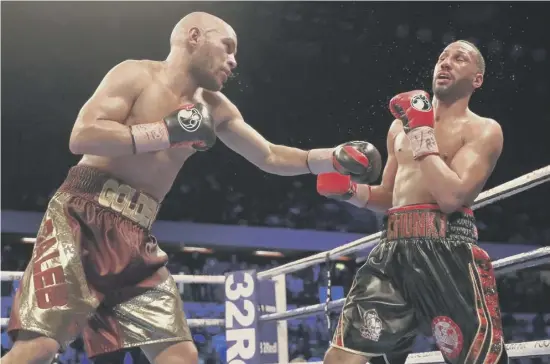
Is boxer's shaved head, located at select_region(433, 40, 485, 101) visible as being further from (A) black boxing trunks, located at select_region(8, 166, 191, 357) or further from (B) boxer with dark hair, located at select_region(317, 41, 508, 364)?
(A) black boxing trunks, located at select_region(8, 166, 191, 357)

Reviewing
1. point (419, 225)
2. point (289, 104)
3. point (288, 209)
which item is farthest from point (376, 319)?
point (288, 209)

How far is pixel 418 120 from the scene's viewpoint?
1.74 m

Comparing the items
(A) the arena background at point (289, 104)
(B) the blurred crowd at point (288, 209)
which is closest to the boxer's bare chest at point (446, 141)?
(A) the arena background at point (289, 104)

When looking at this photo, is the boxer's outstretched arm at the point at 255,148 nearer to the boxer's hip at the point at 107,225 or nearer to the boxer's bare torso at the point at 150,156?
the boxer's bare torso at the point at 150,156

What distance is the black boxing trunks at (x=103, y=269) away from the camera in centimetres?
156

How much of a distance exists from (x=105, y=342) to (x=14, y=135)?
6973 millimetres

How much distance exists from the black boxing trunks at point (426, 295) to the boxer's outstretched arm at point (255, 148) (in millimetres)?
272

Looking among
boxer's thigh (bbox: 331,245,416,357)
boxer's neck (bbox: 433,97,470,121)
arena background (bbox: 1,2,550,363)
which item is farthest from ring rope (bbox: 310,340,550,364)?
arena background (bbox: 1,2,550,363)

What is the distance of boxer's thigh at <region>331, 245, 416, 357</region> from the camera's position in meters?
1.72

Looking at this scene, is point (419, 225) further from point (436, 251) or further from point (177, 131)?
point (177, 131)

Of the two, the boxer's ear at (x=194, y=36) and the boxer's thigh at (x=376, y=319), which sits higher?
the boxer's ear at (x=194, y=36)

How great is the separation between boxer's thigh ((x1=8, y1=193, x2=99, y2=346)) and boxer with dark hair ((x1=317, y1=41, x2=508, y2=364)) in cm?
62

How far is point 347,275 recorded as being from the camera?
10.5 m

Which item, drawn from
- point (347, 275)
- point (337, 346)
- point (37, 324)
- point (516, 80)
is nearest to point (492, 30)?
point (516, 80)
